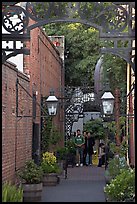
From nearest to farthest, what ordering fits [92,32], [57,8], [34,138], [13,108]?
[57,8] < [13,108] < [34,138] < [92,32]

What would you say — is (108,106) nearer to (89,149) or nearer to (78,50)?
(89,149)

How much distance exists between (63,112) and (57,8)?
62.8 ft

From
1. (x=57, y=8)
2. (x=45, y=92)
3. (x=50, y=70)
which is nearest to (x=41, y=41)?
(x=45, y=92)

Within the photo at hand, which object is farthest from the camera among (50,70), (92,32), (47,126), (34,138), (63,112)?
(92,32)

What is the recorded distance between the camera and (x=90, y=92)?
23.6 m

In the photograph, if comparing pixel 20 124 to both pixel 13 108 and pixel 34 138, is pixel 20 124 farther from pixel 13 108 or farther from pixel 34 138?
pixel 34 138

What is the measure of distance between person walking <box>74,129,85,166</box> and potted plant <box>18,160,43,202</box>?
1096 cm

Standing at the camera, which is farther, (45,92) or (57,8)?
(45,92)

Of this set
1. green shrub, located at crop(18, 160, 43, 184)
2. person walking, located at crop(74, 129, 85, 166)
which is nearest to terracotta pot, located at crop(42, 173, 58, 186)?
green shrub, located at crop(18, 160, 43, 184)

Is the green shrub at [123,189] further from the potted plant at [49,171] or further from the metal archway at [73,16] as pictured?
the potted plant at [49,171]

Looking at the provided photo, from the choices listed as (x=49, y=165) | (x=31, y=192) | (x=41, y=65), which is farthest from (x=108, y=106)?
(x=41, y=65)

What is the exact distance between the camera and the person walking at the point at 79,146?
23.1 metres

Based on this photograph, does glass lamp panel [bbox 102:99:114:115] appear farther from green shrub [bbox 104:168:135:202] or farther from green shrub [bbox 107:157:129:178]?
green shrub [bbox 104:168:135:202]

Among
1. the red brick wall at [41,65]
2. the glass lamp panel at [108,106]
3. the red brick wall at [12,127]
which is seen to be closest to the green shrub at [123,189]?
the red brick wall at [12,127]
